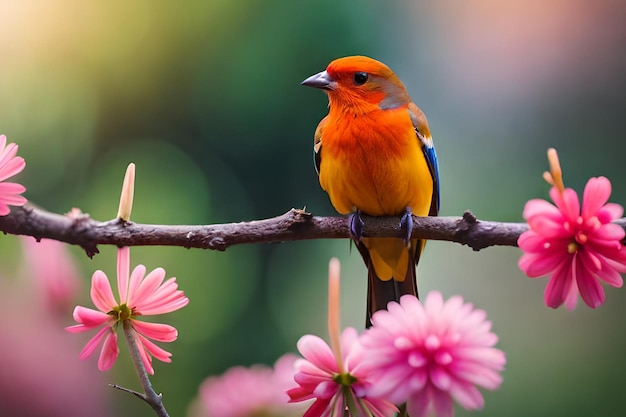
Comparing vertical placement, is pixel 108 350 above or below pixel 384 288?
below

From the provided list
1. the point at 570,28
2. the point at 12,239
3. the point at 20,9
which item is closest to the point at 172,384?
the point at 12,239

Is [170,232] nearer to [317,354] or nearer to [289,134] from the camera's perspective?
[317,354]

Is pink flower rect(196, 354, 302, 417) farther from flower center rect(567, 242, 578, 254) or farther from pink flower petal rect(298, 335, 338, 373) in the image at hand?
flower center rect(567, 242, 578, 254)

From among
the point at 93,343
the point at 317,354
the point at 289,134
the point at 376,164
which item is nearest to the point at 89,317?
the point at 93,343

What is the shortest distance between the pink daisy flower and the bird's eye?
0.41 m

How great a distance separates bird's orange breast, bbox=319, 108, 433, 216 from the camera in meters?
0.79

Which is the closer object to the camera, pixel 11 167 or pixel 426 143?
pixel 11 167

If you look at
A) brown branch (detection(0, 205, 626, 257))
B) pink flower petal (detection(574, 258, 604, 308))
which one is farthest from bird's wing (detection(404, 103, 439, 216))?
pink flower petal (detection(574, 258, 604, 308))

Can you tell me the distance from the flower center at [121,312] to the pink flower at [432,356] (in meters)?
0.18

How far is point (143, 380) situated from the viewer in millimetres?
433

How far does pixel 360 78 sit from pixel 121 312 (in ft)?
1.46

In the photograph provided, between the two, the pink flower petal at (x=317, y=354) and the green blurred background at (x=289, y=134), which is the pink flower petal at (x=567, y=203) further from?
the green blurred background at (x=289, y=134)

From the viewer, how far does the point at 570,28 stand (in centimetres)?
128

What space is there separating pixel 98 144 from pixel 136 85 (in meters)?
0.15
